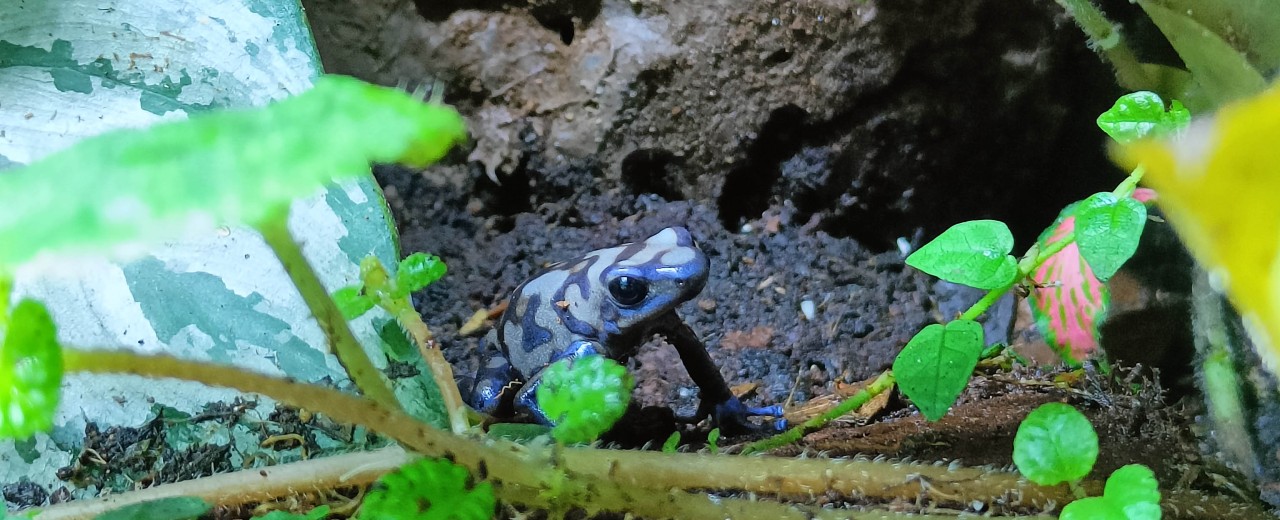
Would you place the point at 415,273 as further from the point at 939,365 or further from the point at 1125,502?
the point at 1125,502

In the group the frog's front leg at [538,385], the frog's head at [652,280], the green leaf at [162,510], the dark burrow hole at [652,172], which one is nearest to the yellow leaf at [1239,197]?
the green leaf at [162,510]

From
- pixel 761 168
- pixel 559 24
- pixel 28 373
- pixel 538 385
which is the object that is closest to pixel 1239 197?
pixel 28 373

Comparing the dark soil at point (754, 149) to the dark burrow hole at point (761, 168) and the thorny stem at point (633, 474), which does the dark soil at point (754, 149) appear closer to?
the dark burrow hole at point (761, 168)

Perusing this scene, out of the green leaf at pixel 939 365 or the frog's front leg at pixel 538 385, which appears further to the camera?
the frog's front leg at pixel 538 385

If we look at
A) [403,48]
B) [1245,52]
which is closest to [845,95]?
[1245,52]

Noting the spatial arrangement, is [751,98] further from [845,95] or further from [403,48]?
[403,48]

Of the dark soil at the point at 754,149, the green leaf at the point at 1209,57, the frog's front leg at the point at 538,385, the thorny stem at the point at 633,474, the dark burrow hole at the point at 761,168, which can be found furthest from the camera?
the dark burrow hole at the point at 761,168
